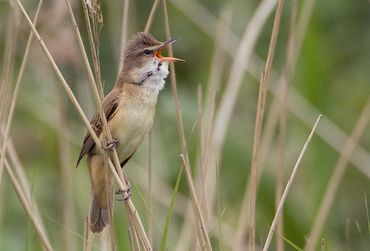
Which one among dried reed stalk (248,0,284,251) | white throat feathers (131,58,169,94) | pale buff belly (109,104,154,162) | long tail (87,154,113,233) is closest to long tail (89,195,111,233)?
long tail (87,154,113,233)

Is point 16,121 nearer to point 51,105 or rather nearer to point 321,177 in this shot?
point 51,105

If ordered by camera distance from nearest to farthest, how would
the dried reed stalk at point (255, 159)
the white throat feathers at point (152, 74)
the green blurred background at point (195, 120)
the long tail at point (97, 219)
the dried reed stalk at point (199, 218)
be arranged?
the dried reed stalk at point (199, 218), the dried reed stalk at point (255, 159), the long tail at point (97, 219), the white throat feathers at point (152, 74), the green blurred background at point (195, 120)

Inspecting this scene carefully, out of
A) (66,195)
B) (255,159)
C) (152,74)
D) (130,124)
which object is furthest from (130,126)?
(255,159)

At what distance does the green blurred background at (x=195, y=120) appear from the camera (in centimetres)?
489

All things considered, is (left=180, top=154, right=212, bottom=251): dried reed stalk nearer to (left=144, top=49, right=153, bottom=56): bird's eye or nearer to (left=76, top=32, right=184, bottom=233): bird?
(left=76, top=32, right=184, bottom=233): bird

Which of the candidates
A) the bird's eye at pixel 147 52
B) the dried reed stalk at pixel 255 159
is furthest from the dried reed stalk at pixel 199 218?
the bird's eye at pixel 147 52

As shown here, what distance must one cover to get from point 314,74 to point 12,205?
158 cm

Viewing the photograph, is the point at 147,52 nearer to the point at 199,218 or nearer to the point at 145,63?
the point at 145,63

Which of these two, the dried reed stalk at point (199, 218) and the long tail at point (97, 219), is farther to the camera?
the long tail at point (97, 219)

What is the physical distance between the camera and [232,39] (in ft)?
17.8

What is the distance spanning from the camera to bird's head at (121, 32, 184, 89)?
4125mm

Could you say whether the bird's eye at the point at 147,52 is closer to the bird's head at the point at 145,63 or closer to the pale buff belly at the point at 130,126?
the bird's head at the point at 145,63

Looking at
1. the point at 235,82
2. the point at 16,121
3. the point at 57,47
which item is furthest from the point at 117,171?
the point at 16,121

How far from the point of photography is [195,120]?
5.60 metres
